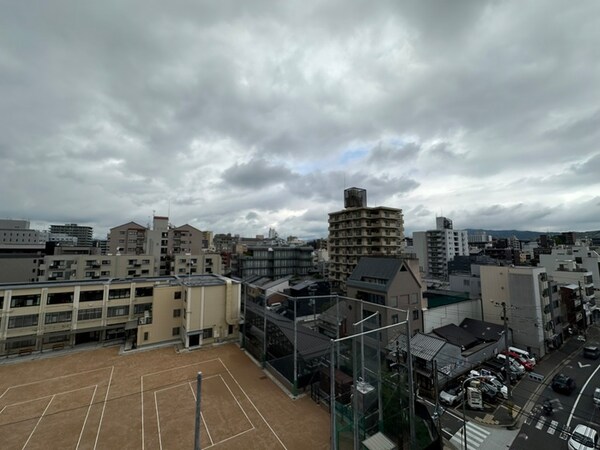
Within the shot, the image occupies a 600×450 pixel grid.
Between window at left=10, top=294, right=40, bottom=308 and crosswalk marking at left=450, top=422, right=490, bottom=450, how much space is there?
123 ft

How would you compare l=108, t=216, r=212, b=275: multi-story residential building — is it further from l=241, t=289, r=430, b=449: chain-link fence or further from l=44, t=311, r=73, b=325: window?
l=241, t=289, r=430, b=449: chain-link fence

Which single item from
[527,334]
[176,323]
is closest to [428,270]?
[527,334]

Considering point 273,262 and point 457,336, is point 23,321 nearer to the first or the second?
point 457,336

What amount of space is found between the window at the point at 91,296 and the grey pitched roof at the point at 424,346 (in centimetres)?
3039

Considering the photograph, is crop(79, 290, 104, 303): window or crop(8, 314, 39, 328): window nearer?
crop(8, 314, 39, 328): window

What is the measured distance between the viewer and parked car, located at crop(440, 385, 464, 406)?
19.5m

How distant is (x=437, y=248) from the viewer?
7556 centimetres

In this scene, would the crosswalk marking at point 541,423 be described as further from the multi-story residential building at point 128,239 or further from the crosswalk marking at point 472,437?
the multi-story residential building at point 128,239

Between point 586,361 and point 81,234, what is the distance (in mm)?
202232

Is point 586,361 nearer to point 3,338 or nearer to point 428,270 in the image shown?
point 428,270

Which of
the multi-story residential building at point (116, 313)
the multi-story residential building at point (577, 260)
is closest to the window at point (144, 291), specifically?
the multi-story residential building at point (116, 313)

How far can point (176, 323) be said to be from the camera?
29.0 meters

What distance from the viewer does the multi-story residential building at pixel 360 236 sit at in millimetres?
52781

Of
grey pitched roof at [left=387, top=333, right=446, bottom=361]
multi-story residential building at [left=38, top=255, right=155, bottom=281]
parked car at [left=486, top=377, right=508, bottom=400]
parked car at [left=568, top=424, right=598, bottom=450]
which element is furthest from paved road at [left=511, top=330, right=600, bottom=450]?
multi-story residential building at [left=38, top=255, right=155, bottom=281]
